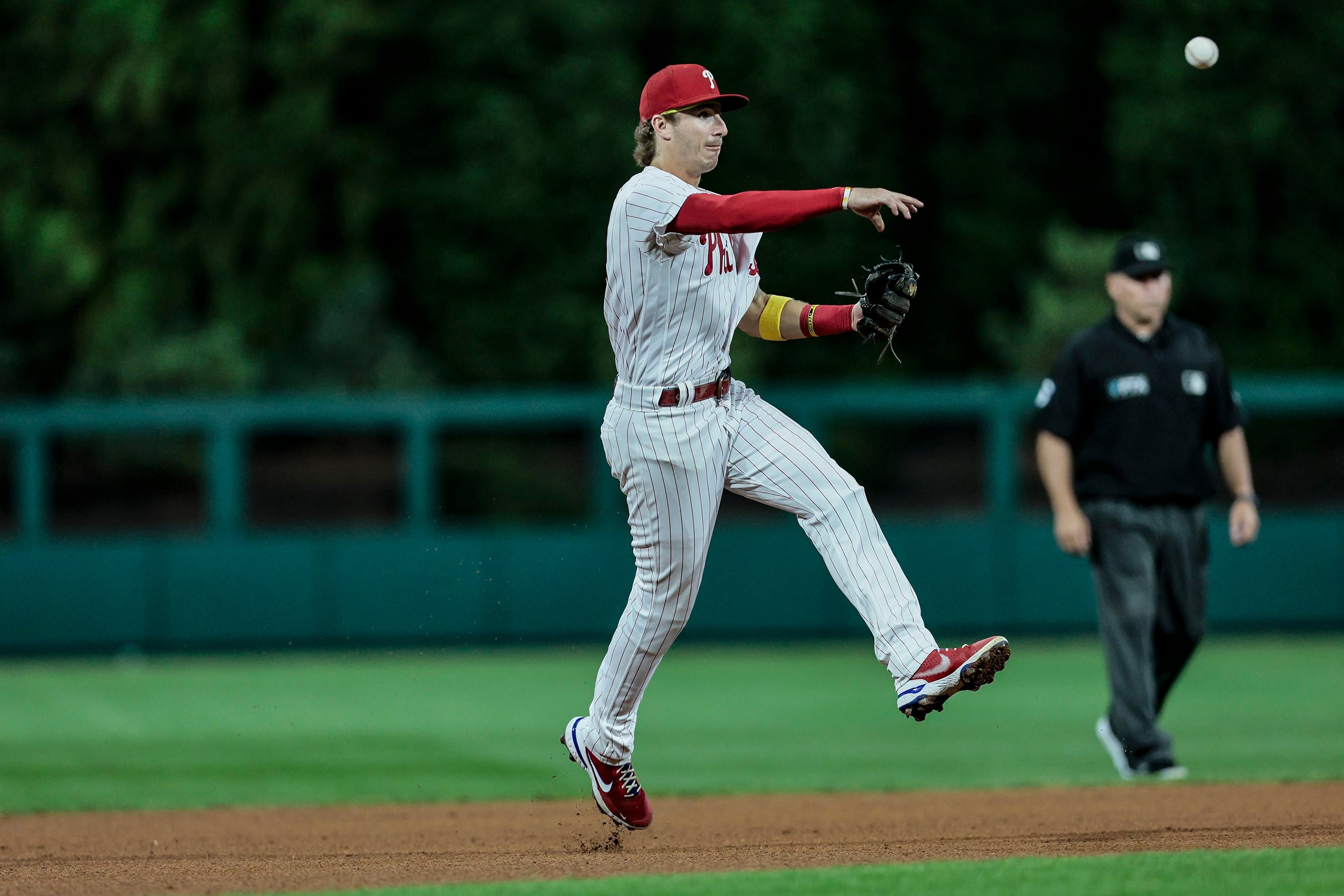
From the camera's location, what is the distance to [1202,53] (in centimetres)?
718

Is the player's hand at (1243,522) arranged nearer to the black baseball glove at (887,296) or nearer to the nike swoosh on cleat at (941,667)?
the black baseball glove at (887,296)

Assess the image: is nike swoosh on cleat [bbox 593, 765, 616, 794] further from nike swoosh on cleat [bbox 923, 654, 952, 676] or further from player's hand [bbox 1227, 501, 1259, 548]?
player's hand [bbox 1227, 501, 1259, 548]

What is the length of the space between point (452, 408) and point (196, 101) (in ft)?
29.1

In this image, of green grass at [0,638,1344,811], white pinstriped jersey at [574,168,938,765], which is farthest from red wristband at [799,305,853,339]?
green grass at [0,638,1344,811]

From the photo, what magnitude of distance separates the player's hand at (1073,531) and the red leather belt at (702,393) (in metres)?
2.27

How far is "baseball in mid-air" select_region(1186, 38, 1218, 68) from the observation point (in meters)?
7.17

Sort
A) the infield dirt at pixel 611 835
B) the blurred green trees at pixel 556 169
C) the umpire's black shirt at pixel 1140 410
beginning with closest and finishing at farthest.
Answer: the infield dirt at pixel 611 835 → the umpire's black shirt at pixel 1140 410 → the blurred green trees at pixel 556 169

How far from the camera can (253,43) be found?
2286 centimetres

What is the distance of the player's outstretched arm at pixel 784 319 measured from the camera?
5652mm

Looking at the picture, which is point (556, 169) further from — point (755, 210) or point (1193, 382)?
point (755, 210)

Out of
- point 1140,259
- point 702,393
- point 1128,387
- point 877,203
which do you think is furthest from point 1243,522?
point 877,203

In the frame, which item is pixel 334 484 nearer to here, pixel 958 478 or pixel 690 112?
pixel 958 478

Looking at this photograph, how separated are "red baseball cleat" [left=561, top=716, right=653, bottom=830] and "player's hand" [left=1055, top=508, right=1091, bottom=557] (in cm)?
229

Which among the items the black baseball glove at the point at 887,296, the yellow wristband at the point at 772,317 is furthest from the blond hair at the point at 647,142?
the black baseball glove at the point at 887,296
